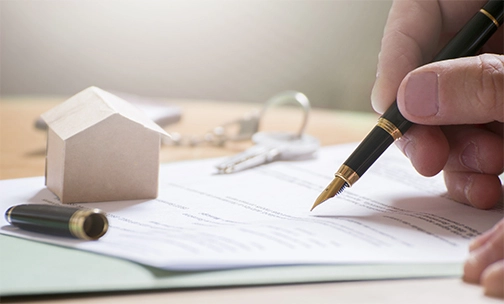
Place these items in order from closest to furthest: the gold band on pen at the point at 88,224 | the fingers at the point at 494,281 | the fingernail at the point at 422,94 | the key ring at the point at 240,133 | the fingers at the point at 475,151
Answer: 1. the fingers at the point at 494,281
2. the gold band on pen at the point at 88,224
3. the fingernail at the point at 422,94
4. the fingers at the point at 475,151
5. the key ring at the point at 240,133

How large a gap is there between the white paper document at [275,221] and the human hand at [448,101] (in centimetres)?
4

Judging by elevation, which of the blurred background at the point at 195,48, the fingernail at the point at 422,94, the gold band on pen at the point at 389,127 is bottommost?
the blurred background at the point at 195,48

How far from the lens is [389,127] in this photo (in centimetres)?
66

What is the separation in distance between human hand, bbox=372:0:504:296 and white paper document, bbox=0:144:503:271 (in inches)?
1.5

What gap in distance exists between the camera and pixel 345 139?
Result: 3.77 feet

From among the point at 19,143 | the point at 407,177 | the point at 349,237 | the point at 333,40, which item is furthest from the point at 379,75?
the point at 333,40

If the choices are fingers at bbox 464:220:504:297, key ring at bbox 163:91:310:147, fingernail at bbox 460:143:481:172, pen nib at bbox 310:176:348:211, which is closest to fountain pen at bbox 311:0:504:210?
pen nib at bbox 310:176:348:211

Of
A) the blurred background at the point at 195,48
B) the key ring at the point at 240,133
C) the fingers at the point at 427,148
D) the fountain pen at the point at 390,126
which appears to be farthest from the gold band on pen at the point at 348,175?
the blurred background at the point at 195,48

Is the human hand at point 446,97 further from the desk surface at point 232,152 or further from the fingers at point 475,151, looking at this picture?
the desk surface at point 232,152

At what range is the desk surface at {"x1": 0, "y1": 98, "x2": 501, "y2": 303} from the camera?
403 mm

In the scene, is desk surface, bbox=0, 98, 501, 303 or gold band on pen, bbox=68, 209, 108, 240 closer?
desk surface, bbox=0, 98, 501, 303

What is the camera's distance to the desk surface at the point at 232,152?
0.40 metres

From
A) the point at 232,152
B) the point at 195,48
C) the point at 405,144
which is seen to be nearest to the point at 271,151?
the point at 232,152

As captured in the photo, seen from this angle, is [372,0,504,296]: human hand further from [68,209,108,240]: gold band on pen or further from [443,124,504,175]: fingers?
[68,209,108,240]: gold band on pen
